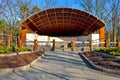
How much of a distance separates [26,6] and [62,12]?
753 inches

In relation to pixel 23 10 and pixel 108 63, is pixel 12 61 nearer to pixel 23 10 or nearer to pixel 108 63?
pixel 108 63

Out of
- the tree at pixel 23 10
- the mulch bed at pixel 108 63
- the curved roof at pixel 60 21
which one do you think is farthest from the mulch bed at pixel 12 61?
the tree at pixel 23 10

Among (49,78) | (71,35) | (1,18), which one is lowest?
(49,78)

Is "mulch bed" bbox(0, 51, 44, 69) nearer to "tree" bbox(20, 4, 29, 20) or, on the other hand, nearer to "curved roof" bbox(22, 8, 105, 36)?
"curved roof" bbox(22, 8, 105, 36)

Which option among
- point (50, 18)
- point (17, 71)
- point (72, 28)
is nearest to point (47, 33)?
point (72, 28)

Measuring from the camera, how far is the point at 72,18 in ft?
98.3

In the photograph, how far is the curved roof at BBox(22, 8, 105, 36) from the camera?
88.4ft

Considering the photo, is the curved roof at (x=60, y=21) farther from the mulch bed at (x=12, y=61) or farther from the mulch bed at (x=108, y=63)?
the mulch bed at (x=12, y=61)

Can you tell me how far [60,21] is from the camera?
104ft

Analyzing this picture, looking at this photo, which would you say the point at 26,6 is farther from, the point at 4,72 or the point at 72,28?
the point at 4,72

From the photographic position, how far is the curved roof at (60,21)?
88.4 feet

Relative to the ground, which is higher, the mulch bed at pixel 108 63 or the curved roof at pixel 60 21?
the curved roof at pixel 60 21

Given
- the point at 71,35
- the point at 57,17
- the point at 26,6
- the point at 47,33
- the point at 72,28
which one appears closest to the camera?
the point at 57,17

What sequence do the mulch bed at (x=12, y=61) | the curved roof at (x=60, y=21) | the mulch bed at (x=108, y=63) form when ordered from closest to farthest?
the mulch bed at (x=12, y=61)
the mulch bed at (x=108, y=63)
the curved roof at (x=60, y=21)
